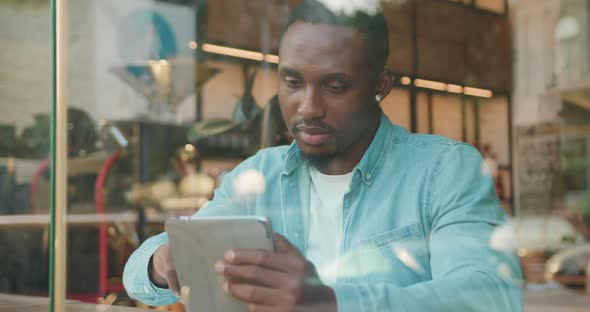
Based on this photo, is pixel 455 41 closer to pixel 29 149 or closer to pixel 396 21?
pixel 396 21

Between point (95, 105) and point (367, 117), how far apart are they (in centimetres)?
93

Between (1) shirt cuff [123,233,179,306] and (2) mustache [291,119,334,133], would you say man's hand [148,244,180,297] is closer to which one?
(1) shirt cuff [123,233,179,306]

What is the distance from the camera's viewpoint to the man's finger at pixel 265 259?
1278 millimetres

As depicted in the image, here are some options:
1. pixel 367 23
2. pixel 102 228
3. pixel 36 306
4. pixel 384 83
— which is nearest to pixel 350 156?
pixel 384 83

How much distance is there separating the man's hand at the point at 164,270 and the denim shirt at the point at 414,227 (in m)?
0.05

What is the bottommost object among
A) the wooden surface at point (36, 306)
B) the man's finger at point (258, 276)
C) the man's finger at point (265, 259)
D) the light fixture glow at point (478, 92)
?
the wooden surface at point (36, 306)

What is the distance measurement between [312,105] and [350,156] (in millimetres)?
126

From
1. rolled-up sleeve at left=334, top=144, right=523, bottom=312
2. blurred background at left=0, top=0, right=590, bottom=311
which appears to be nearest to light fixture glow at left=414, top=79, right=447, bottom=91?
blurred background at left=0, top=0, right=590, bottom=311

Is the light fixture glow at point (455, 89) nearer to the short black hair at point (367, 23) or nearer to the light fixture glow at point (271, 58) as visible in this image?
the short black hair at point (367, 23)

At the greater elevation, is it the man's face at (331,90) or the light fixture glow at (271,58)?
the light fixture glow at (271,58)

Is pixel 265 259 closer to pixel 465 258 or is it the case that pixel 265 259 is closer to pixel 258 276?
pixel 258 276

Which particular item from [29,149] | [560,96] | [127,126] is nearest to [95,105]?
[127,126]

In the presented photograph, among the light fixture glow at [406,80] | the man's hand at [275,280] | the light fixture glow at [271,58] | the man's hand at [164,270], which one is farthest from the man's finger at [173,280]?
the light fixture glow at [406,80]

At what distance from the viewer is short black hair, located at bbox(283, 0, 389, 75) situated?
57.7 inches
